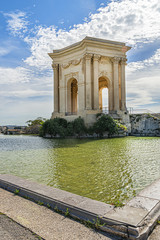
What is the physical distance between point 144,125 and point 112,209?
957 inches

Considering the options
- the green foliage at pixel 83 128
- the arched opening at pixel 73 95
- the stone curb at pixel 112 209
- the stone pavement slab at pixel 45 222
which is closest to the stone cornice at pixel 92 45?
the arched opening at pixel 73 95

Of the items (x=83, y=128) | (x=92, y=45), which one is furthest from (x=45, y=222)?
(x=92, y=45)

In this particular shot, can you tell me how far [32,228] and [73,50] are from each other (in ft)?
89.7

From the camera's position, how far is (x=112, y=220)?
8.23 ft

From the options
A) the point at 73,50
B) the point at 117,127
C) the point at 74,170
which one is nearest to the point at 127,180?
the point at 74,170

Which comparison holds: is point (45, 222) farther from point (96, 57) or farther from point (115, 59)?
point (115, 59)

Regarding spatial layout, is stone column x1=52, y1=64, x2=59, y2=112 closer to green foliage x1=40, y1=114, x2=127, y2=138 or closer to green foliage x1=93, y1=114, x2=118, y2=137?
green foliage x1=40, y1=114, x2=127, y2=138

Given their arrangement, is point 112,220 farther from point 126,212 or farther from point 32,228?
point 32,228

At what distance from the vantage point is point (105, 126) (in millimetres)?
22516

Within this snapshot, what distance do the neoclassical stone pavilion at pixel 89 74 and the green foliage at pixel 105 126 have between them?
157 centimetres

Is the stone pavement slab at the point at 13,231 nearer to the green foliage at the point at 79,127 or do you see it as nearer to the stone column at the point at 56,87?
the green foliage at the point at 79,127

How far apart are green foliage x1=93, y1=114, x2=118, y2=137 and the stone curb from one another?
1876 centimetres

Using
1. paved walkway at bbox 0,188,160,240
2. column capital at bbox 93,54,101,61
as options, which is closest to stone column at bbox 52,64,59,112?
column capital at bbox 93,54,101,61

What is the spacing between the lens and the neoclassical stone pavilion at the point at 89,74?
25.3m
